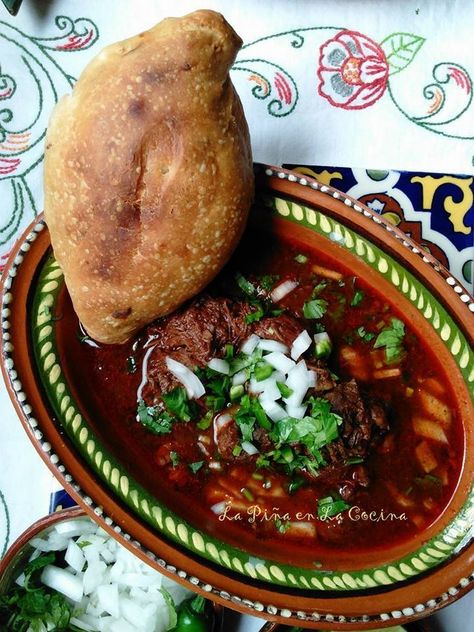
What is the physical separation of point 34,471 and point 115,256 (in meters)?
1.05

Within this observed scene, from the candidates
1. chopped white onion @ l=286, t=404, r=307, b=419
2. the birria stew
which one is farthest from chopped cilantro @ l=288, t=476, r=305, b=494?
chopped white onion @ l=286, t=404, r=307, b=419

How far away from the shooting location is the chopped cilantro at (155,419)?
8.77 feet

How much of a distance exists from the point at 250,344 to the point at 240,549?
28.5 inches

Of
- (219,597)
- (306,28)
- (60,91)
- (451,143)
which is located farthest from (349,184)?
(219,597)

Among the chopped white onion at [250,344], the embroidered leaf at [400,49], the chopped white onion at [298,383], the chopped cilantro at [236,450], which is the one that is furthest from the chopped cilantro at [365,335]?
the embroidered leaf at [400,49]

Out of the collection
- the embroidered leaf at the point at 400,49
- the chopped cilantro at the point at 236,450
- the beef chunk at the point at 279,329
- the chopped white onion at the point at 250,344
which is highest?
the embroidered leaf at the point at 400,49

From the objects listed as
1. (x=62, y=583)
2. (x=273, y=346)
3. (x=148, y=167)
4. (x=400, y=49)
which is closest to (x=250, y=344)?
(x=273, y=346)

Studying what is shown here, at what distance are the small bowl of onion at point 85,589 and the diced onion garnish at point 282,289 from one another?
3.50 feet

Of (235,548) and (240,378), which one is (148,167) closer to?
(240,378)

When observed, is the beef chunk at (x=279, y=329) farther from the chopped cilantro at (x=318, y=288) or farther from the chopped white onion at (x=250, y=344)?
the chopped cilantro at (x=318, y=288)

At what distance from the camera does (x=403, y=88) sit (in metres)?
3.01

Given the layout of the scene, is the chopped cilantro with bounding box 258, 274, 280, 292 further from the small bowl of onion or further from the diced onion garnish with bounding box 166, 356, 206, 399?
the small bowl of onion

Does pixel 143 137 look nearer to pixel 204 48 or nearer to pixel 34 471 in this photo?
pixel 204 48

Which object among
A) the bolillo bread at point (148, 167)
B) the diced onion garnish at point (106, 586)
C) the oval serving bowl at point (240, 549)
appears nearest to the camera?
the bolillo bread at point (148, 167)
